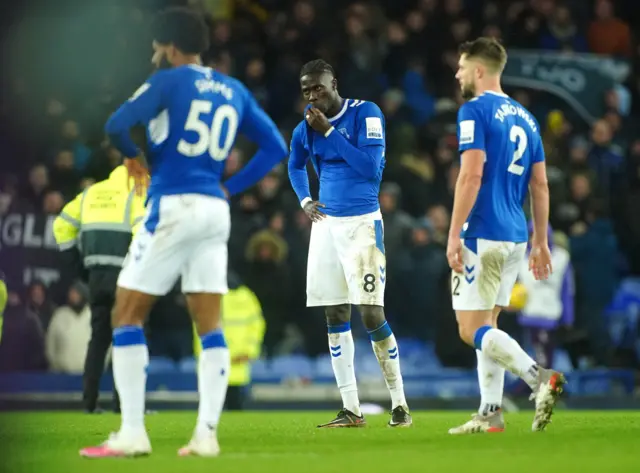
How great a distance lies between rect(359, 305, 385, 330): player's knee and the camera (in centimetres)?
938

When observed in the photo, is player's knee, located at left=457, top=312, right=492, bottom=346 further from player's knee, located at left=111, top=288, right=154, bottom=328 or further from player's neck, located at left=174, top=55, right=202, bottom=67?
player's neck, located at left=174, top=55, right=202, bottom=67

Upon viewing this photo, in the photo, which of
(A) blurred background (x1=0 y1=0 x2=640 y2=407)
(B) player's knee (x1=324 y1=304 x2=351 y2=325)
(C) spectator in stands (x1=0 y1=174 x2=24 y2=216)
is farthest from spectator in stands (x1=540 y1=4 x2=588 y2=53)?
(B) player's knee (x1=324 y1=304 x2=351 y2=325)

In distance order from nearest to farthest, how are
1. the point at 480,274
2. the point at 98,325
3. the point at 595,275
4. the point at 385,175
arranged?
the point at 480,274, the point at 98,325, the point at 595,275, the point at 385,175

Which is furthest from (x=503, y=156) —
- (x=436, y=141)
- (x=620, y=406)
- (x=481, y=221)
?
(x=436, y=141)

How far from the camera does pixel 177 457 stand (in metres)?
7.14

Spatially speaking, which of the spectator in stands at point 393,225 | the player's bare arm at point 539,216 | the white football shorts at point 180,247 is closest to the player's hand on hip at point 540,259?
the player's bare arm at point 539,216

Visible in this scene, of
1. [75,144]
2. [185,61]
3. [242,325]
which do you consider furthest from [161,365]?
[185,61]

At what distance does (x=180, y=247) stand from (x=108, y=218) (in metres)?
4.65

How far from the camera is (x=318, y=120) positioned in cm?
922

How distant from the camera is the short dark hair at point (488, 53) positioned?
29.1 feet

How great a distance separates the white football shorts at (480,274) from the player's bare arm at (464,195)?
0.12 m

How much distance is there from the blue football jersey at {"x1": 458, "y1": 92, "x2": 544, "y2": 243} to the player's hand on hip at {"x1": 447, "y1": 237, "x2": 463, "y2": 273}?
196 mm

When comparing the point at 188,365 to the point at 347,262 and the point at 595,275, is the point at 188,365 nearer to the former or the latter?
the point at 595,275

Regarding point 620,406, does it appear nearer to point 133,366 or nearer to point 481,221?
point 481,221
